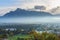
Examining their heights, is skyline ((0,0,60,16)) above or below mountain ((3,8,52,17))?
above

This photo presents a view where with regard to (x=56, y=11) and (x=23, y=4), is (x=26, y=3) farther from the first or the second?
(x=56, y=11)

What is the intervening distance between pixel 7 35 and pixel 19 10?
39 centimetres

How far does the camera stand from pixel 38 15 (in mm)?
1884

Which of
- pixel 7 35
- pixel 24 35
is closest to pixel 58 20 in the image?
pixel 24 35

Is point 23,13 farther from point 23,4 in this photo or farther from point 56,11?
point 56,11

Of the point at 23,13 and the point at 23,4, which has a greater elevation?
the point at 23,4

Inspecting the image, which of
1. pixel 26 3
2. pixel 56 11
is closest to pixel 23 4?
pixel 26 3

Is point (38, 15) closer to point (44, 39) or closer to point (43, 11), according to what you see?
point (43, 11)

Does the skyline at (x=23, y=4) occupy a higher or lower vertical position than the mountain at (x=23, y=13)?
higher

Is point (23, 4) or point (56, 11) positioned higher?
point (23, 4)

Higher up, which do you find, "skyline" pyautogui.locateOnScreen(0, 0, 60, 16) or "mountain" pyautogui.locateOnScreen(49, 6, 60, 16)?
"skyline" pyautogui.locateOnScreen(0, 0, 60, 16)

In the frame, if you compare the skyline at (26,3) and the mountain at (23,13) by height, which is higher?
the skyline at (26,3)

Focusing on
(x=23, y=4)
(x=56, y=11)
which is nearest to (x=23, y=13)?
(x=23, y=4)

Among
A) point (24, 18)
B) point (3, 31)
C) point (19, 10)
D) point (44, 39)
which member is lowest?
point (44, 39)
